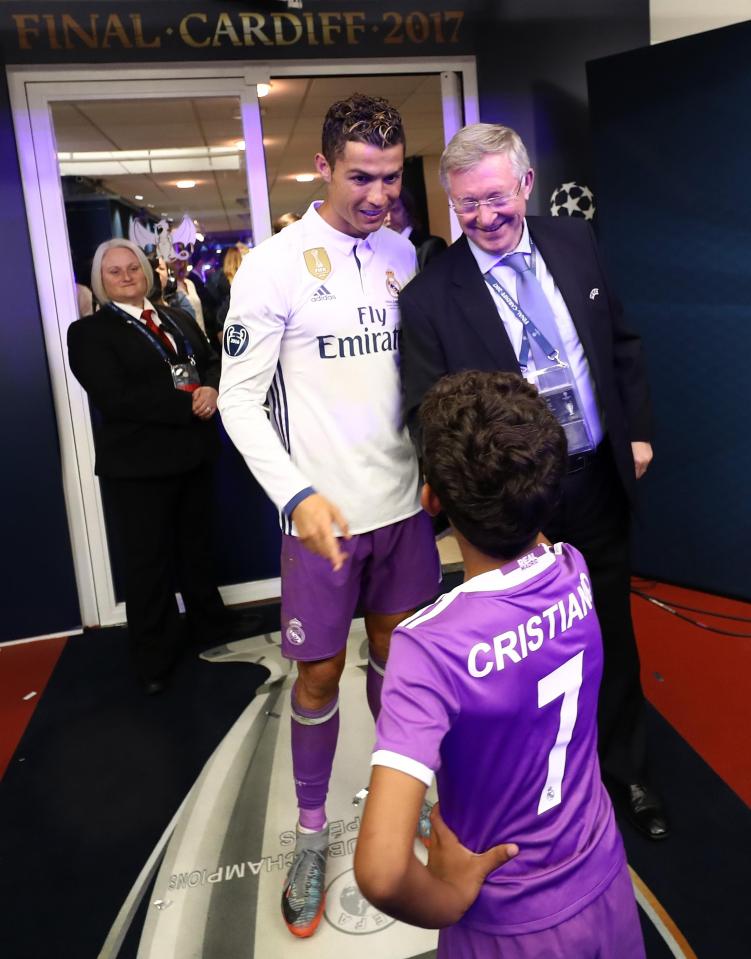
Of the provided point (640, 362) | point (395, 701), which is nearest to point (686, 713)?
point (640, 362)

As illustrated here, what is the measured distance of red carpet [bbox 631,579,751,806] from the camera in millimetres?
2354

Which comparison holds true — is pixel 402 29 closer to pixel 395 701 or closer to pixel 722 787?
pixel 722 787

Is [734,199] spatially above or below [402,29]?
below

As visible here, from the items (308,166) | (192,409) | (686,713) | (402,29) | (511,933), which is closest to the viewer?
(511,933)

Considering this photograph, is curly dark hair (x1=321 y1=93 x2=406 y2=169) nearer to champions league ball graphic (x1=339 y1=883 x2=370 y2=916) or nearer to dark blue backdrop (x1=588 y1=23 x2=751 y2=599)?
champions league ball graphic (x1=339 y1=883 x2=370 y2=916)

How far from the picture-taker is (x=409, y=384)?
173 centimetres

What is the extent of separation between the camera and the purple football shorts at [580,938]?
0.98 metres

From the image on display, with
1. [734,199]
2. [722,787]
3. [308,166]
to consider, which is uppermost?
[308,166]

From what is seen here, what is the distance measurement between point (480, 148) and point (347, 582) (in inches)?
36.6

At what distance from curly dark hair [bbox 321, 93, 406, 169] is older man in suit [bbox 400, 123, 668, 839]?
145 mm

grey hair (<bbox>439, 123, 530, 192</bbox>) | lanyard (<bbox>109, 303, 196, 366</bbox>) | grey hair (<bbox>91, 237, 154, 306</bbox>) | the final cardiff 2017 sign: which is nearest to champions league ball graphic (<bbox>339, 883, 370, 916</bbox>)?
grey hair (<bbox>439, 123, 530, 192</bbox>)

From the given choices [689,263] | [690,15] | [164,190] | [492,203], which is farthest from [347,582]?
[690,15]

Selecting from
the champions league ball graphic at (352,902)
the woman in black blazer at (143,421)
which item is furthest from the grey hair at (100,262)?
the champions league ball graphic at (352,902)

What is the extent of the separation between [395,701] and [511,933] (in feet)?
1.16
